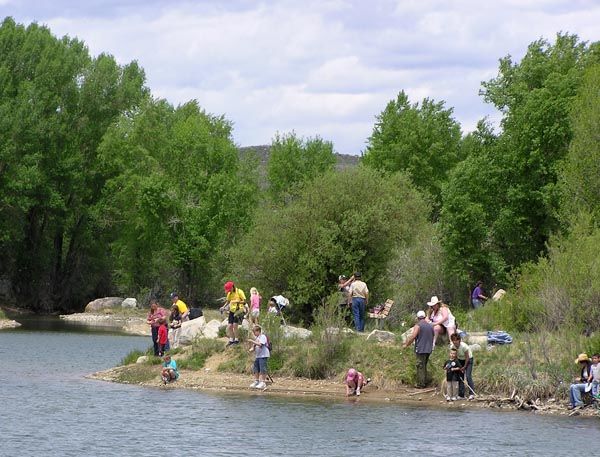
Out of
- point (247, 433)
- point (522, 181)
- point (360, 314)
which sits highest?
point (522, 181)

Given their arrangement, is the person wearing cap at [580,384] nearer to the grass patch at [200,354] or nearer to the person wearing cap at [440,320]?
the person wearing cap at [440,320]

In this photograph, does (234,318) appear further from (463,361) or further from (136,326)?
(136,326)

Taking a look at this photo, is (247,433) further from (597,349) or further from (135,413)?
A: (597,349)

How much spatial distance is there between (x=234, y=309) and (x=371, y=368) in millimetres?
4980

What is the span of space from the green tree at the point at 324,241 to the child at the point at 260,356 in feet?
32.4

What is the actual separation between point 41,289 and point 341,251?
153ft

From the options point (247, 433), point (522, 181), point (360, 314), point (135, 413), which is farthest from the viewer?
point (522, 181)

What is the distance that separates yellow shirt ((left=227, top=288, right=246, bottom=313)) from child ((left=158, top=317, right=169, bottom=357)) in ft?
7.81

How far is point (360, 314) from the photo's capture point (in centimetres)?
3834

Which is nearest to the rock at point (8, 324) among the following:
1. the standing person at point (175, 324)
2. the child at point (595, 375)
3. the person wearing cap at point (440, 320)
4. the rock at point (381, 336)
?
the standing person at point (175, 324)

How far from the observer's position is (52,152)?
262 ft

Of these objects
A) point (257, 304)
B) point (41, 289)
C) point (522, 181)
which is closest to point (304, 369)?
point (257, 304)

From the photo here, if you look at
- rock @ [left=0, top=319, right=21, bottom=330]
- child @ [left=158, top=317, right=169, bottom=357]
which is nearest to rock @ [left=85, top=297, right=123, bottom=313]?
rock @ [left=0, top=319, right=21, bottom=330]

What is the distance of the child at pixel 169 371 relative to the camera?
3550 cm
